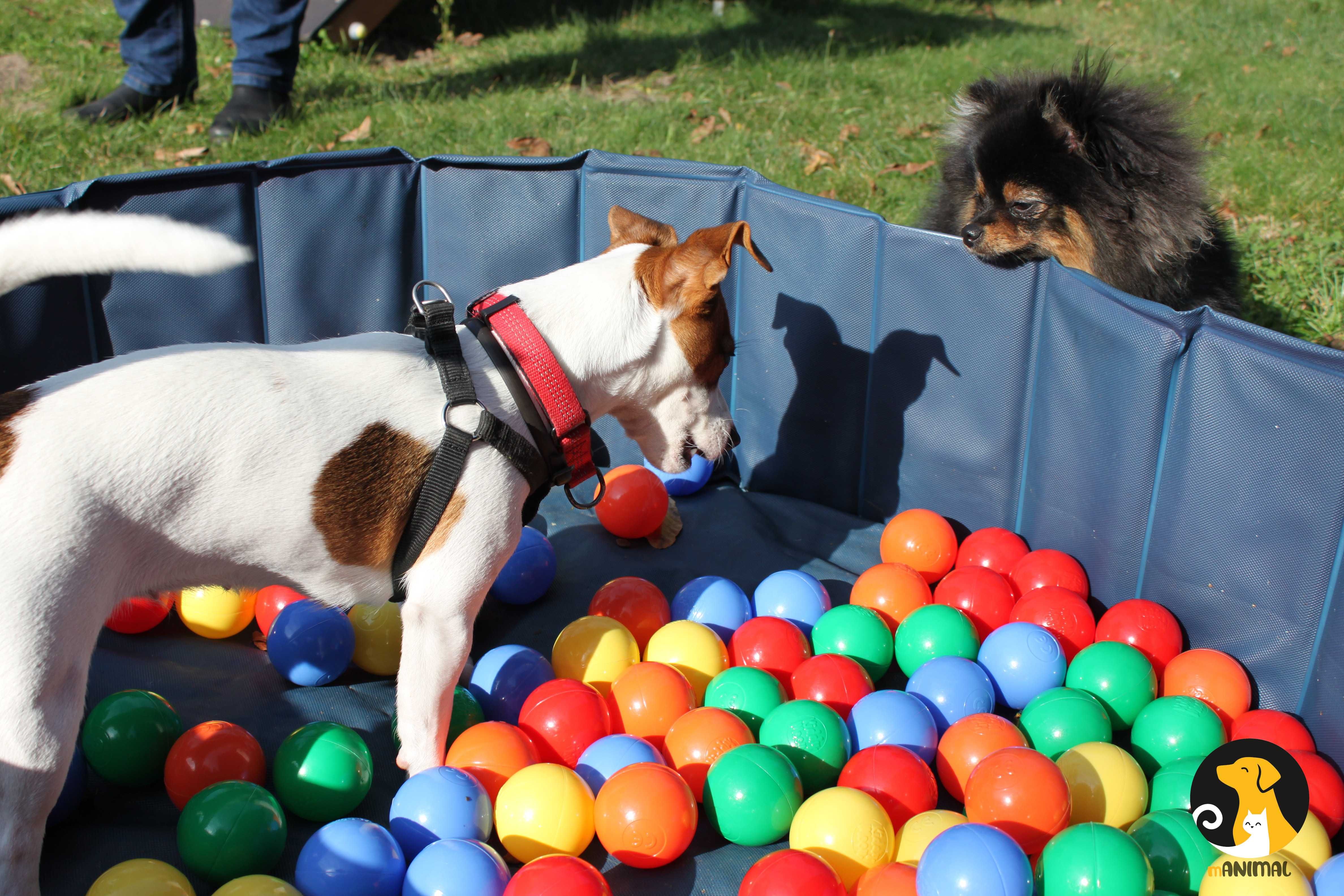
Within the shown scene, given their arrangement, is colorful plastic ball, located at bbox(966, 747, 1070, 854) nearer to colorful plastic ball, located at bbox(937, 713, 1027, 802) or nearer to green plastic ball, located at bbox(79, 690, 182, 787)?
colorful plastic ball, located at bbox(937, 713, 1027, 802)

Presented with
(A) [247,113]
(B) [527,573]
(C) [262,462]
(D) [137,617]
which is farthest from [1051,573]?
(A) [247,113]

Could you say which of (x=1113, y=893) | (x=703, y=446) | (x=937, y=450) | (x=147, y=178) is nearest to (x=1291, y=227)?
(x=937, y=450)

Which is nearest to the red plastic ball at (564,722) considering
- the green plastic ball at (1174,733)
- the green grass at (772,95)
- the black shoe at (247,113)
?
the green plastic ball at (1174,733)

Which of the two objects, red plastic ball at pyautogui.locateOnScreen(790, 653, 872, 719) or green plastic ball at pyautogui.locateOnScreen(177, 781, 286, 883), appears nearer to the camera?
green plastic ball at pyautogui.locateOnScreen(177, 781, 286, 883)

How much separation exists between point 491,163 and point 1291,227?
14.3ft

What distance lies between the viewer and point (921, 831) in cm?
242

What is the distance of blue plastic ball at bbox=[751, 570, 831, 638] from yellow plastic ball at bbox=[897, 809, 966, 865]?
3.09 ft

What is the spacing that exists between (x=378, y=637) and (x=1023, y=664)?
203cm

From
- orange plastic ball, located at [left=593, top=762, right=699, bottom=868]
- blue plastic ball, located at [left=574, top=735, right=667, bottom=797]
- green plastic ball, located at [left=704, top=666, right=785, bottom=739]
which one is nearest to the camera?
orange plastic ball, located at [left=593, top=762, right=699, bottom=868]

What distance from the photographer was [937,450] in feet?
12.3

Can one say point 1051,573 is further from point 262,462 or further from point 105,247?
point 105,247

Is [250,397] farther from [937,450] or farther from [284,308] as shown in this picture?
[937,450]

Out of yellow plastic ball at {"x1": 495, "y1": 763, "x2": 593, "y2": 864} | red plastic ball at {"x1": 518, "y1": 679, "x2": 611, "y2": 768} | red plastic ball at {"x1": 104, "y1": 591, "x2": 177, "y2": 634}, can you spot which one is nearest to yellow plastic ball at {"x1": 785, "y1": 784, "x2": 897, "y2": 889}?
yellow plastic ball at {"x1": 495, "y1": 763, "x2": 593, "y2": 864}

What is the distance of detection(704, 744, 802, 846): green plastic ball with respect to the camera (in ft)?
8.28
